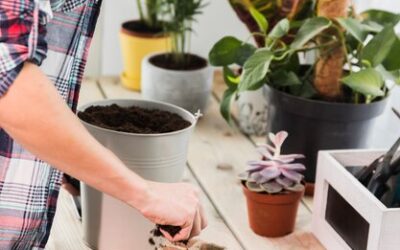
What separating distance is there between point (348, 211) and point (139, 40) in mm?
854

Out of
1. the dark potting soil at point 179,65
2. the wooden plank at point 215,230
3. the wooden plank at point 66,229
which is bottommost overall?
the wooden plank at point 215,230

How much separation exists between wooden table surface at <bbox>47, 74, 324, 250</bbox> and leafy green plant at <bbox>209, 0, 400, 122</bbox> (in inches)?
5.8

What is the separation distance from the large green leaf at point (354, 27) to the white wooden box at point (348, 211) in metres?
0.21

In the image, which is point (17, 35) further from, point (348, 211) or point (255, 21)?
point (255, 21)

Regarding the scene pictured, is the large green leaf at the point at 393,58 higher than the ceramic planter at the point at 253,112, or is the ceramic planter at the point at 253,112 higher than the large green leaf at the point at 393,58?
the large green leaf at the point at 393,58

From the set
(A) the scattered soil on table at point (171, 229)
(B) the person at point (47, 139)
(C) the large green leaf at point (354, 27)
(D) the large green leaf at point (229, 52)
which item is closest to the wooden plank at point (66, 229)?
(B) the person at point (47, 139)

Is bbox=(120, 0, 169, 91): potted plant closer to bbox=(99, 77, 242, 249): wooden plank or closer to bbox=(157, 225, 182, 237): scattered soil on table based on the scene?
bbox=(99, 77, 242, 249): wooden plank

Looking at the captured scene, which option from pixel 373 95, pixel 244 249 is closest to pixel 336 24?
pixel 373 95

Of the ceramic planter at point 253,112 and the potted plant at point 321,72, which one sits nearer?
the potted plant at point 321,72

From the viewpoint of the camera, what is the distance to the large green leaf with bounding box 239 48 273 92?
57.0 inches

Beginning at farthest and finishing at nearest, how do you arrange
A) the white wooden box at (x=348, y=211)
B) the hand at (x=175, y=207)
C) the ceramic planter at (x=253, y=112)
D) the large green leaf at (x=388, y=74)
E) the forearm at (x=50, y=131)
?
the ceramic planter at (x=253, y=112)
the large green leaf at (x=388, y=74)
the white wooden box at (x=348, y=211)
the hand at (x=175, y=207)
the forearm at (x=50, y=131)

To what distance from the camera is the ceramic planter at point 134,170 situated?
125 centimetres

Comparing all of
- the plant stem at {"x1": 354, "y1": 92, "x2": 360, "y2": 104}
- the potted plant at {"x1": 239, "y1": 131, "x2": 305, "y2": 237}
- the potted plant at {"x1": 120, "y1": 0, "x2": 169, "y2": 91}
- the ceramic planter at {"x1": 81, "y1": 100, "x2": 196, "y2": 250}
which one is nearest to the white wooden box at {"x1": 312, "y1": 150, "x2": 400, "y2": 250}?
the potted plant at {"x1": 239, "y1": 131, "x2": 305, "y2": 237}

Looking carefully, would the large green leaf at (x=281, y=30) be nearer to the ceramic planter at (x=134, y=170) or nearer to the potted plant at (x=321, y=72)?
the potted plant at (x=321, y=72)
